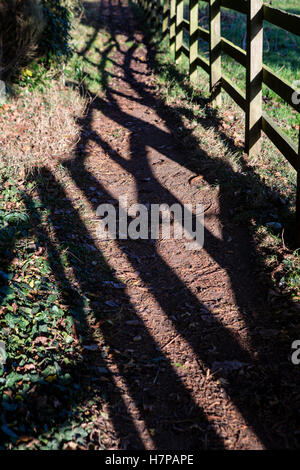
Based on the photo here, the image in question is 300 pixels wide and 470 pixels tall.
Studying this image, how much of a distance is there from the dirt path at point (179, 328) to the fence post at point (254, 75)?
2.10 feet

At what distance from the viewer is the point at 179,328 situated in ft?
12.3

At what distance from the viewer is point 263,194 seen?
507cm

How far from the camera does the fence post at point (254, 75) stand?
5.26m

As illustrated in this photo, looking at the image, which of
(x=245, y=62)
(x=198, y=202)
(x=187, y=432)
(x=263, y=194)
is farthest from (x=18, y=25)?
(x=187, y=432)

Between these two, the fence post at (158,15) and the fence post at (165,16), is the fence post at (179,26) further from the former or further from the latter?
the fence post at (158,15)

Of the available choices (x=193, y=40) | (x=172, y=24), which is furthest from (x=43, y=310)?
(x=172, y=24)

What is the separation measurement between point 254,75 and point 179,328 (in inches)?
131

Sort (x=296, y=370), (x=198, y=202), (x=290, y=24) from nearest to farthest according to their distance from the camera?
1. (x=296, y=370)
2. (x=290, y=24)
3. (x=198, y=202)

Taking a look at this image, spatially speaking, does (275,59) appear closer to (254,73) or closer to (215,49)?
(215,49)

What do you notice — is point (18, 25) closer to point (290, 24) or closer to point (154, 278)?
point (290, 24)

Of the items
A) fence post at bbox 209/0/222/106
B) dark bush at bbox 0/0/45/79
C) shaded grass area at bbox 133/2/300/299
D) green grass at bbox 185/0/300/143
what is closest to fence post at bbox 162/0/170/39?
green grass at bbox 185/0/300/143

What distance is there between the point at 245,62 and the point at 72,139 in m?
2.80

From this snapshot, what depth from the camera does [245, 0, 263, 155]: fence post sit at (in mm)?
5258

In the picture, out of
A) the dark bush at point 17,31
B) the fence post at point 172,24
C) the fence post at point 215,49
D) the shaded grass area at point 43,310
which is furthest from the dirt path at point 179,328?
the fence post at point 172,24
